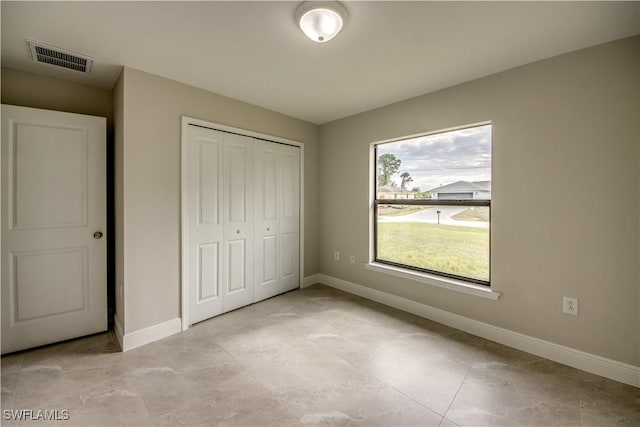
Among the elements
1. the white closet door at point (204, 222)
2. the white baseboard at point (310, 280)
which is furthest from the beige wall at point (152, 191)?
the white baseboard at point (310, 280)

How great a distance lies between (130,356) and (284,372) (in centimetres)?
128

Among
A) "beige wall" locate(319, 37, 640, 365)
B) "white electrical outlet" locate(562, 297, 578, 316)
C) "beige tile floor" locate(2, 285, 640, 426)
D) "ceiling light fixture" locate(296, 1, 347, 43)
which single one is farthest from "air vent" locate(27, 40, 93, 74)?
"white electrical outlet" locate(562, 297, 578, 316)

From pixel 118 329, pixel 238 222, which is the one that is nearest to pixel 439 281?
pixel 238 222

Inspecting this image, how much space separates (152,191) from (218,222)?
0.72 metres

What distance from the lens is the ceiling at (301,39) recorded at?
1643 mm

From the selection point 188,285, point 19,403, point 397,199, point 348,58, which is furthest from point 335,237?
point 19,403

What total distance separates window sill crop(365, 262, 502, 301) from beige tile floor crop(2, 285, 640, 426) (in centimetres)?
41

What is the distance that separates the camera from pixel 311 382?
1901mm

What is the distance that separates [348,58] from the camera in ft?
7.22

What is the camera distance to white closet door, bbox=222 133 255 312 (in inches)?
121

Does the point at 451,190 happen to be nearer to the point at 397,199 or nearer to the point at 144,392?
the point at 397,199

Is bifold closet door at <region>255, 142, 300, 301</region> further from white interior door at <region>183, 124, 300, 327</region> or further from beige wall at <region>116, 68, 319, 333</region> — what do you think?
beige wall at <region>116, 68, 319, 333</region>

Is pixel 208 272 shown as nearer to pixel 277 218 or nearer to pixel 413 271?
pixel 277 218

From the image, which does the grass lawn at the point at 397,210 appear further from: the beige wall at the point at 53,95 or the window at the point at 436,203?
the beige wall at the point at 53,95
